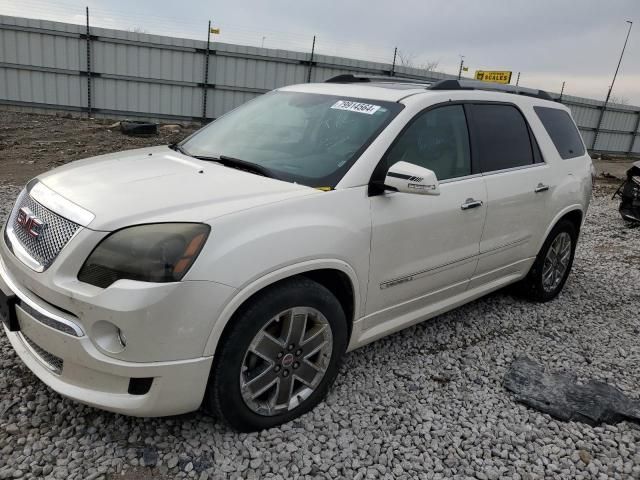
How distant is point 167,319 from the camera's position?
2.15 metres

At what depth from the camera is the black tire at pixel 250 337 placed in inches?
93.5

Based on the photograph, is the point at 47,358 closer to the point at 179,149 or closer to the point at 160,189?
the point at 160,189

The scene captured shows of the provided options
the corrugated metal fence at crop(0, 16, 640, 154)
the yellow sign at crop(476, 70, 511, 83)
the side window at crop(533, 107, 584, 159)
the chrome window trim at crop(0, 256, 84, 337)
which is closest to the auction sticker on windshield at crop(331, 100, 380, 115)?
the side window at crop(533, 107, 584, 159)

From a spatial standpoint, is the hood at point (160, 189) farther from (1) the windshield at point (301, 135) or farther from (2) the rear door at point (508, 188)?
(2) the rear door at point (508, 188)

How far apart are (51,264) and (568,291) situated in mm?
4755

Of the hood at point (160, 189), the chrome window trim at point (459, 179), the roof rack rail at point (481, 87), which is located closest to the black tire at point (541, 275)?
the roof rack rail at point (481, 87)

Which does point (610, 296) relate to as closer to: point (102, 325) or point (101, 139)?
point (102, 325)

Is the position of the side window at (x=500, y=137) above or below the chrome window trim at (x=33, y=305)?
above

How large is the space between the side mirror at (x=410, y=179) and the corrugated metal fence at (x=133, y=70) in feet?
45.3

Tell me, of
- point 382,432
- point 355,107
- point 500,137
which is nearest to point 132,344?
point 382,432

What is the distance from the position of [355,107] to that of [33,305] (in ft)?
6.86

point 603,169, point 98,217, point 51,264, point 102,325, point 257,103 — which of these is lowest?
point 603,169

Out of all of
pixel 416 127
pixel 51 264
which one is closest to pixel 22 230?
pixel 51 264

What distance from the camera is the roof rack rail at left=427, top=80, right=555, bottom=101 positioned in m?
3.58
